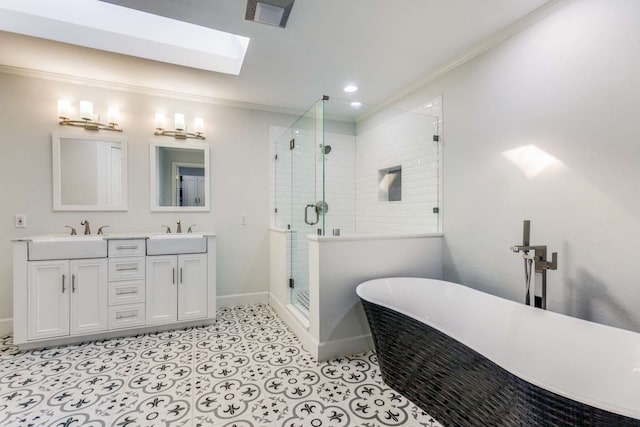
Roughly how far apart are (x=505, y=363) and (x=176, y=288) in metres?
2.69

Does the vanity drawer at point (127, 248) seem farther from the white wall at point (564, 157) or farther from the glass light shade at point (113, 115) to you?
the white wall at point (564, 157)

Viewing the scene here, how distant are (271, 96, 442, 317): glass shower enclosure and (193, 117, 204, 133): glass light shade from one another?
858 mm

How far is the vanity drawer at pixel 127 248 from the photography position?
2.57 metres

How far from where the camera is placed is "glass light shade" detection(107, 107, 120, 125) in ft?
9.46

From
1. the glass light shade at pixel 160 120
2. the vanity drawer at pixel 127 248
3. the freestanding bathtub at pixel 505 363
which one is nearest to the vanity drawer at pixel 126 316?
the vanity drawer at pixel 127 248

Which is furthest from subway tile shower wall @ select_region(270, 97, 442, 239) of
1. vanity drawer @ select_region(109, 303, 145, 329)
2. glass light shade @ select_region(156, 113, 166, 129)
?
vanity drawer @ select_region(109, 303, 145, 329)

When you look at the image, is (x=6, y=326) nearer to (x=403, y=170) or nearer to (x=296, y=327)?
(x=296, y=327)

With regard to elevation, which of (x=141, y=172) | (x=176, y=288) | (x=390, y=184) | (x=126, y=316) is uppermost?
(x=141, y=172)

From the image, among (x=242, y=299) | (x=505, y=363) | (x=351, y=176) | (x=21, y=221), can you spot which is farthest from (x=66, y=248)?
(x=505, y=363)

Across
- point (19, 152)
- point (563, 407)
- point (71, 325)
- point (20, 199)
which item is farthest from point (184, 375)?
point (19, 152)

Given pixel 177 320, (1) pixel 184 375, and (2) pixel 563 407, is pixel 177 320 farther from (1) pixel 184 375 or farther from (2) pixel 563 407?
(2) pixel 563 407

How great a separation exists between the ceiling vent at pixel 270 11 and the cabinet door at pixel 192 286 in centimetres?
212

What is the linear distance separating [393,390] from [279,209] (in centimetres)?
228

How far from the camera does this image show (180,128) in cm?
312
